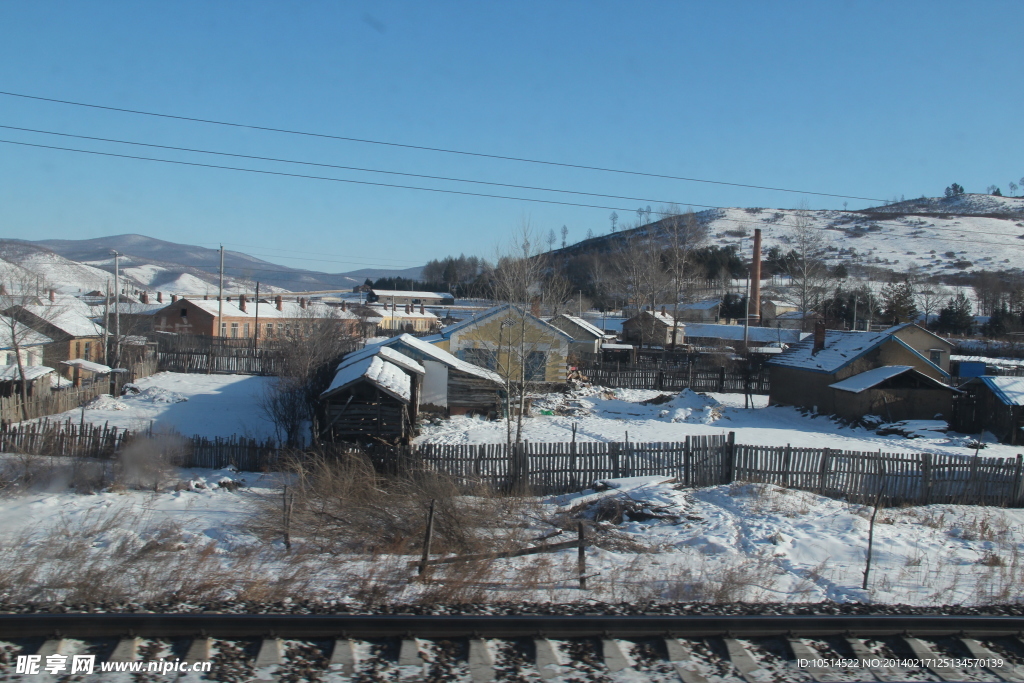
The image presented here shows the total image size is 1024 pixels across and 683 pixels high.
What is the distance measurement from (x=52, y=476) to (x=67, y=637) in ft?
32.5

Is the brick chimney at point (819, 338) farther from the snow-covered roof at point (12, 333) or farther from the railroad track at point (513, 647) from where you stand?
the snow-covered roof at point (12, 333)

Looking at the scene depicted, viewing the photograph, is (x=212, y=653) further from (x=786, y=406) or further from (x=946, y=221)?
(x=946, y=221)

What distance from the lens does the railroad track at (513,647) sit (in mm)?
5090

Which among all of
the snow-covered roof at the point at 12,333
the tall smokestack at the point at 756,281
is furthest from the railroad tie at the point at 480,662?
the tall smokestack at the point at 756,281

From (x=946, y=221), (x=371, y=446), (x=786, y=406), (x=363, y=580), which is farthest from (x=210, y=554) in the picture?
(x=946, y=221)

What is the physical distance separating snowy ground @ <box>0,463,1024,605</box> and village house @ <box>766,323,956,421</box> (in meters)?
13.8

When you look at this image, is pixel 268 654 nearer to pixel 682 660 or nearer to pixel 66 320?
pixel 682 660

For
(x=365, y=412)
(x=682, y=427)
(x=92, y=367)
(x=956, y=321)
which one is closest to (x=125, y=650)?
(x=365, y=412)

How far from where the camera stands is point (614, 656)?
538 cm

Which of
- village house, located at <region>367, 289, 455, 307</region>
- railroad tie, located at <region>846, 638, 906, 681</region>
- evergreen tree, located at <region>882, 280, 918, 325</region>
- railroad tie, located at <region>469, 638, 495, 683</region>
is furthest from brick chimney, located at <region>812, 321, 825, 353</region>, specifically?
village house, located at <region>367, 289, 455, 307</region>

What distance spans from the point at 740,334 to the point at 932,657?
2264 inches

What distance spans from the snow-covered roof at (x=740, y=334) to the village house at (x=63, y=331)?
153 ft

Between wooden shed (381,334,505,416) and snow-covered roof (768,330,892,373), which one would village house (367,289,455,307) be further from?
wooden shed (381,334,505,416)

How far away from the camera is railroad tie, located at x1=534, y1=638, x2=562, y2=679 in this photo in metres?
5.13
